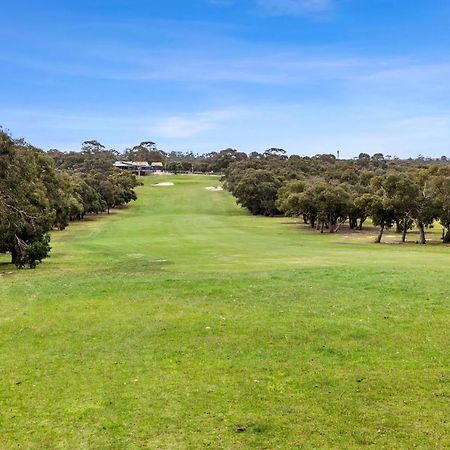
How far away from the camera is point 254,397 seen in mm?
9703

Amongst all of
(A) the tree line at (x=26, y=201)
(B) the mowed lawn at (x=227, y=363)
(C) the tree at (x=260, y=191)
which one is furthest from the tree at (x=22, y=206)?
(C) the tree at (x=260, y=191)

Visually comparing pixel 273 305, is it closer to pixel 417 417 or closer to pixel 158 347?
pixel 158 347

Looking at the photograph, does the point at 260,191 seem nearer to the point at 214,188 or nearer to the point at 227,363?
the point at 214,188

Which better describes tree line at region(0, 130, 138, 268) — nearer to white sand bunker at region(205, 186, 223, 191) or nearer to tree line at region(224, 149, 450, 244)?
tree line at region(224, 149, 450, 244)

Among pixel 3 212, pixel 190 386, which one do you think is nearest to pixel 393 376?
pixel 190 386

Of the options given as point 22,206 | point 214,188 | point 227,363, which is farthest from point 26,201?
point 214,188

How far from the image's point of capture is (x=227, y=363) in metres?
11.4

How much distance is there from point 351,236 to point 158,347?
5599cm

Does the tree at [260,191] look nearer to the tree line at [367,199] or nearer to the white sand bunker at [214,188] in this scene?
the tree line at [367,199]

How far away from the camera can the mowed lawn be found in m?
8.45

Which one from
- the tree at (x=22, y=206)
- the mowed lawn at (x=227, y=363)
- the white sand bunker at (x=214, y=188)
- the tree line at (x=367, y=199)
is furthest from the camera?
the white sand bunker at (x=214, y=188)

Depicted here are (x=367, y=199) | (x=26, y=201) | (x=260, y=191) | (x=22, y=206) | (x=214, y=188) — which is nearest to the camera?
(x=22, y=206)

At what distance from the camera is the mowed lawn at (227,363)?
27.7 feet

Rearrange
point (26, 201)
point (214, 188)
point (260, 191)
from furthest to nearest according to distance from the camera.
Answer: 1. point (214, 188)
2. point (260, 191)
3. point (26, 201)
